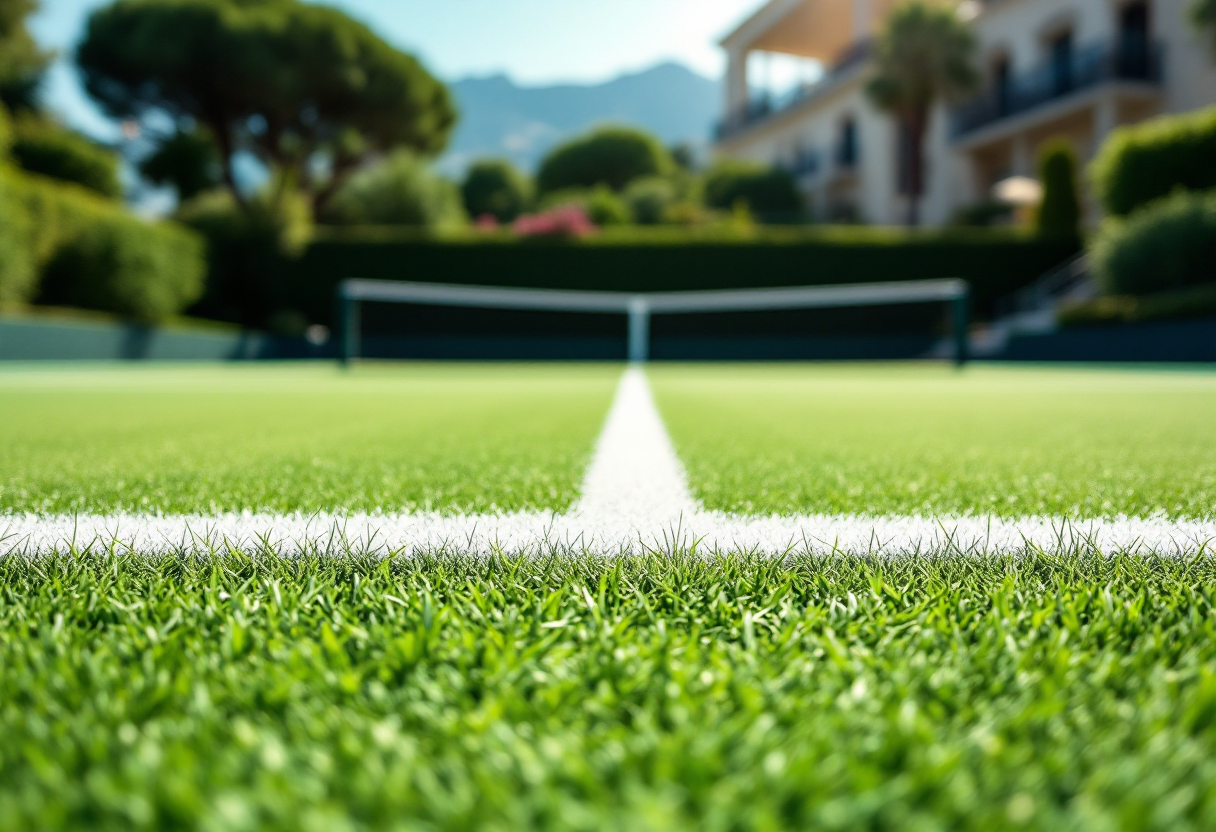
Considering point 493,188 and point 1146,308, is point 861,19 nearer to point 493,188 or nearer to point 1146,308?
point 493,188

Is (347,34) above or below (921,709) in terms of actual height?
above

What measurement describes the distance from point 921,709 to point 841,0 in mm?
44817

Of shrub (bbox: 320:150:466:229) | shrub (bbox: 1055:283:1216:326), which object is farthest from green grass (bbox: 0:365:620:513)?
shrub (bbox: 320:150:466:229)

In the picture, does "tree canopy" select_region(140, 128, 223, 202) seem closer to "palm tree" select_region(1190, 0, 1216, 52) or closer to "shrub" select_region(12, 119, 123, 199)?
"shrub" select_region(12, 119, 123, 199)

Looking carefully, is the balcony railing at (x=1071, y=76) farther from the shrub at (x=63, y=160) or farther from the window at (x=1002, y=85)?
the shrub at (x=63, y=160)

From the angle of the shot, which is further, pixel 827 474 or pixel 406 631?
pixel 827 474

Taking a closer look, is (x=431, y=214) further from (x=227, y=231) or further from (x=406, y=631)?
(x=406, y=631)

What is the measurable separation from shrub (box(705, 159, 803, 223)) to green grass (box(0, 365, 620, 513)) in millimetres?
33458

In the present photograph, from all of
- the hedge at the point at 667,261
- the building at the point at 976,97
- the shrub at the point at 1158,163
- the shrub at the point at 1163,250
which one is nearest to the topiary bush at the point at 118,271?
the hedge at the point at 667,261

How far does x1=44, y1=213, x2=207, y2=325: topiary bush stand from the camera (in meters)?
17.0

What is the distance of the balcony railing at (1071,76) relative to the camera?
26.2 m

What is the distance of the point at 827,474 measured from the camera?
2.17 metres

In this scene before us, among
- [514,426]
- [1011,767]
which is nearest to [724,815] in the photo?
[1011,767]

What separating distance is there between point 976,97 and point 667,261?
1746 centimetres
